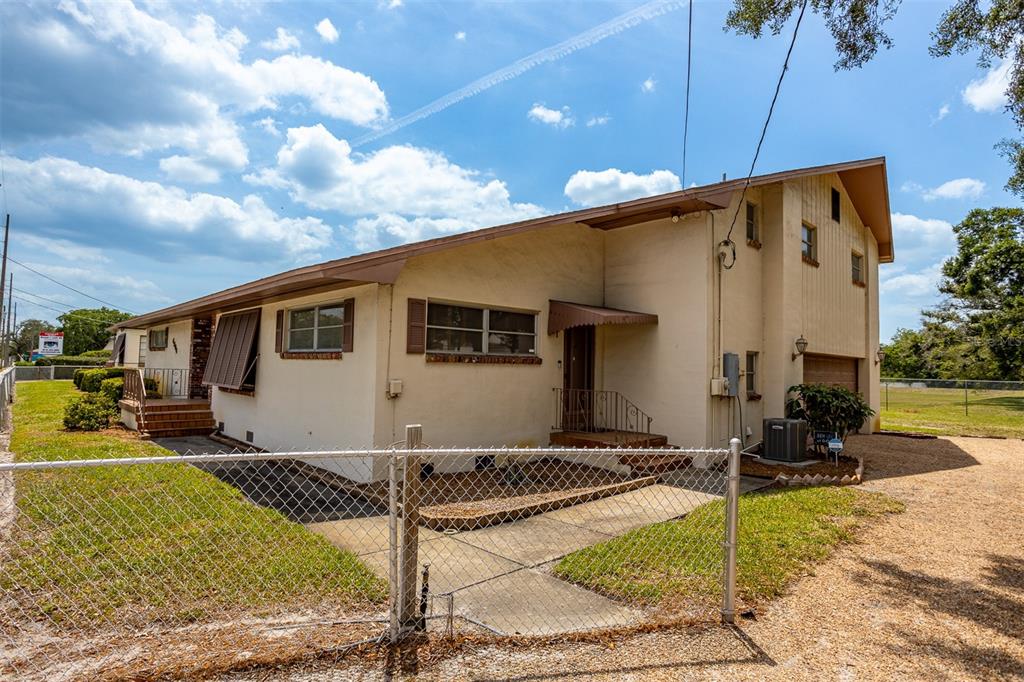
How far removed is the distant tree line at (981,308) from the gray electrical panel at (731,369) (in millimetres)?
25584

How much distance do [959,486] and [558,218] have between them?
24.5 feet

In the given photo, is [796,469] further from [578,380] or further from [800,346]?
[578,380]

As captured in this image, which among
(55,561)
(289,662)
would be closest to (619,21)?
(289,662)

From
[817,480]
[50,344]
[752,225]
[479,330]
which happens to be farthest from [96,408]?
[50,344]

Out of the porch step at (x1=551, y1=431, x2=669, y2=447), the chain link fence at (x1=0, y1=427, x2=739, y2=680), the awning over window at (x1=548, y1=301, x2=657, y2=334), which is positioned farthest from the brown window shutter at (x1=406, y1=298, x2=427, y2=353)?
the porch step at (x1=551, y1=431, x2=669, y2=447)

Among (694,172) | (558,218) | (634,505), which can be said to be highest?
(694,172)

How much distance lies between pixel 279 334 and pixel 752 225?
30.7 ft

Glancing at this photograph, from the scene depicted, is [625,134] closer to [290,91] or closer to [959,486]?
[290,91]

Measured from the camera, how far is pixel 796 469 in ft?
31.0

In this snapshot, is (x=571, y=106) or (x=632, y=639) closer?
(x=632, y=639)

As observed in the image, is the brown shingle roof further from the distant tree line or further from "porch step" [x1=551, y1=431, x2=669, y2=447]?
the distant tree line

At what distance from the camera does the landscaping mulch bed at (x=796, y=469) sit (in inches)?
355

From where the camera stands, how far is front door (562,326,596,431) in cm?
1034

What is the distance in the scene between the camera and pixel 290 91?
9.21m
